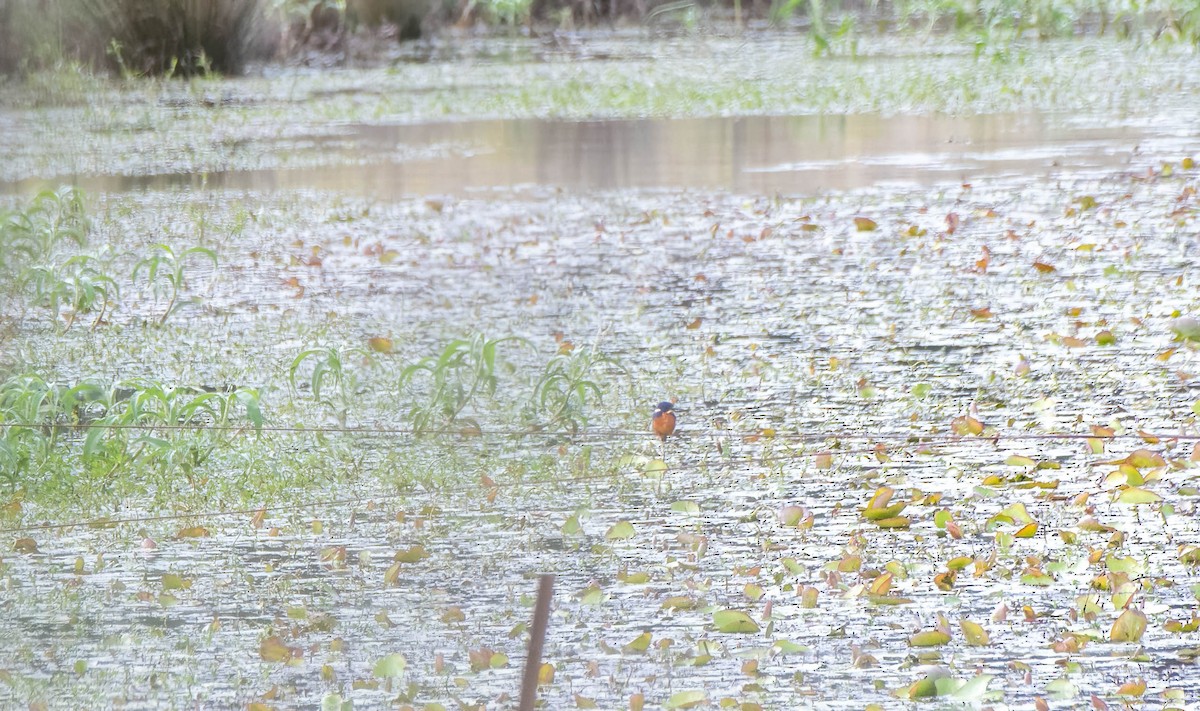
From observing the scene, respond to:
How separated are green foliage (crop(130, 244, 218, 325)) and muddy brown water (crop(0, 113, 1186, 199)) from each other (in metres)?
1.83

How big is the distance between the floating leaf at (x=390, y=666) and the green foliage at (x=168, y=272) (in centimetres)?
279

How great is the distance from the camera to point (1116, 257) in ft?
18.7

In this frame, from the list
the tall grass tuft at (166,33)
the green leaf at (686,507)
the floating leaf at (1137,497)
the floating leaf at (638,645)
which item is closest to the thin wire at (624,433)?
the floating leaf at (1137,497)

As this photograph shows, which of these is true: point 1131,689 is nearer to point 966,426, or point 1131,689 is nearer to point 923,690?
point 923,690

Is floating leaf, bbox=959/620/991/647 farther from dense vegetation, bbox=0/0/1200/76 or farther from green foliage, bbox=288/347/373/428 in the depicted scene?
dense vegetation, bbox=0/0/1200/76

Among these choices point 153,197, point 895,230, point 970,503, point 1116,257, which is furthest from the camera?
point 153,197

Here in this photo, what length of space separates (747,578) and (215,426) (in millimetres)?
1498

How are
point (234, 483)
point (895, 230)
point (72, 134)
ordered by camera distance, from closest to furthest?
point (234, 483)
point (895, 230)
point (72, 134)

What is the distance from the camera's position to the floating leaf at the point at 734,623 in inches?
108

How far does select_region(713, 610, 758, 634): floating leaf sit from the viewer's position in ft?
8.97

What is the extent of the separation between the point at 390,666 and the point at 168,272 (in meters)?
3.91

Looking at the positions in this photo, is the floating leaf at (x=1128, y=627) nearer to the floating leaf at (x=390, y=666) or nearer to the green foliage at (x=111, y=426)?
the floating leaf at (x=390, y=666)

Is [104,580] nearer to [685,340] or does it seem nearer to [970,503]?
[970,503]

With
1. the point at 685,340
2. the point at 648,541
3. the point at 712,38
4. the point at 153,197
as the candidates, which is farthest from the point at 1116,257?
the point at 712,38
